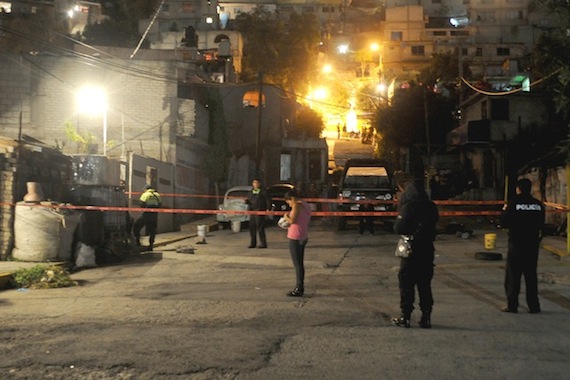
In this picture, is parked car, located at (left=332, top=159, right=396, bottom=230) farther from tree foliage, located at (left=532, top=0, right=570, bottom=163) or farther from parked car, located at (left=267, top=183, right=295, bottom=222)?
tree foliage, located at (left=532, top=0, right=570, bottom=163)

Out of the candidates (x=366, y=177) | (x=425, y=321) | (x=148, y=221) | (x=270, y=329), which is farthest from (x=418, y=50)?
(x=270, y=329)

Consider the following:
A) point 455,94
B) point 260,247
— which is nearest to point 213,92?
point 260,247

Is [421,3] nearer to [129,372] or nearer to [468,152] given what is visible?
[468,152]

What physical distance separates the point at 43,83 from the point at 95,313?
19838 mm

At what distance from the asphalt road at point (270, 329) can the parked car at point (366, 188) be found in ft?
29.9

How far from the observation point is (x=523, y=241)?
25.3ft

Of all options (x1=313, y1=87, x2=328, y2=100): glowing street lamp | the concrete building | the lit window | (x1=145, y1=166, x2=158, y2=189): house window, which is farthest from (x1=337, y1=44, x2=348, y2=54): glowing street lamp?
(x1=145, y1=166, x2=158, y2=189): house window

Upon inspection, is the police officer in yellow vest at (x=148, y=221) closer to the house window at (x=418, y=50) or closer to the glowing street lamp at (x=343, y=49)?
the house window at (x=418, y=50)

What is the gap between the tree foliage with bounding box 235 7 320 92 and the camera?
52.1 metres

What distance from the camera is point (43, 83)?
81.6ft

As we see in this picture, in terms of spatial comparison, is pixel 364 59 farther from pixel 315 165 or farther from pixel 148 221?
pixel 148 221

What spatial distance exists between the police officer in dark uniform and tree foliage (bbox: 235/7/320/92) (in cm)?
4469

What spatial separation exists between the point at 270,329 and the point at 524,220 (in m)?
3.60

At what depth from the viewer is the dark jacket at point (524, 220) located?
7.72m
